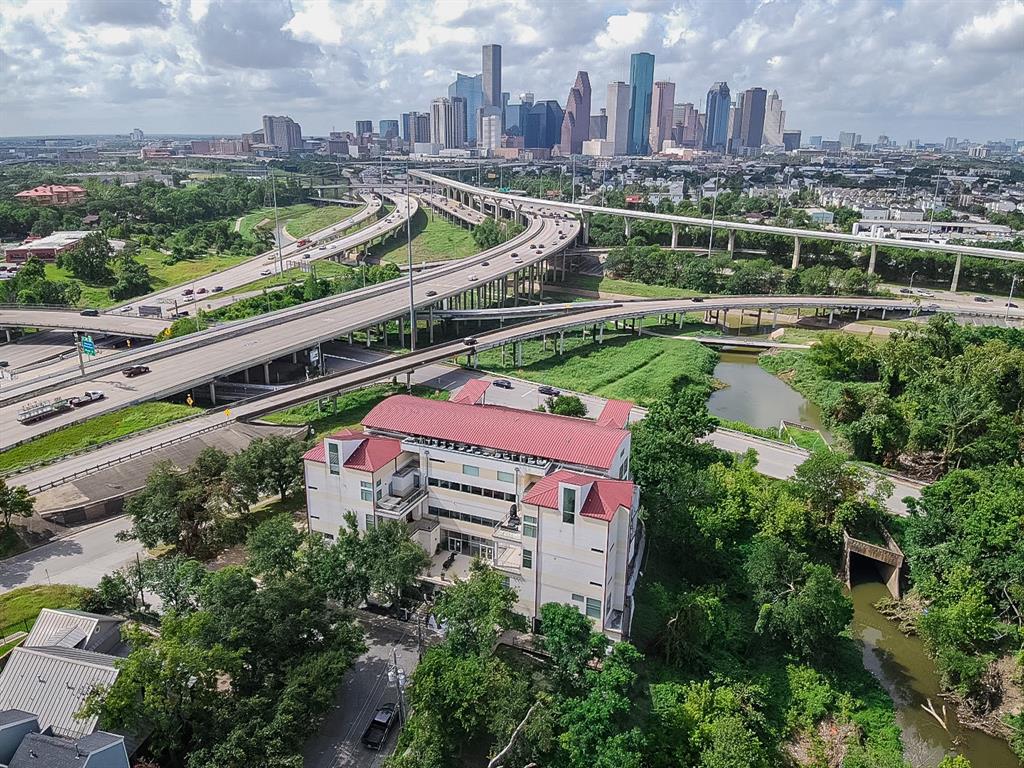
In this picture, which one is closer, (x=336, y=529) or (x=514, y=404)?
(x=336, y=529)

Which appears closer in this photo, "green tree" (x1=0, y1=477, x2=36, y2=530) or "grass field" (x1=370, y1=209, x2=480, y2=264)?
"green tree" (x1=0, y1=477, x2=36, y2=530)

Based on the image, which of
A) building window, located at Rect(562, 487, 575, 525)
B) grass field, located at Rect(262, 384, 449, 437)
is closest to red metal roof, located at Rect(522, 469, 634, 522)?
building window, located at Rect(562, 487, 575, 525)

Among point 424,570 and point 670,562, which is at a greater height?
point 424,570

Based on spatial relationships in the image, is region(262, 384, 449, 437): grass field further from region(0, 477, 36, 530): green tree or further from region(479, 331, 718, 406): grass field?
region(0, 477, 36, 530): green tree

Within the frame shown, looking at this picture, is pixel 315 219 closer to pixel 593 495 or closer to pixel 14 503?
pixel 14 503

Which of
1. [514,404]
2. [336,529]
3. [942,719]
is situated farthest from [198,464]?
[942,719]

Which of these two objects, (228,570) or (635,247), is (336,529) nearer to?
(228,570)
